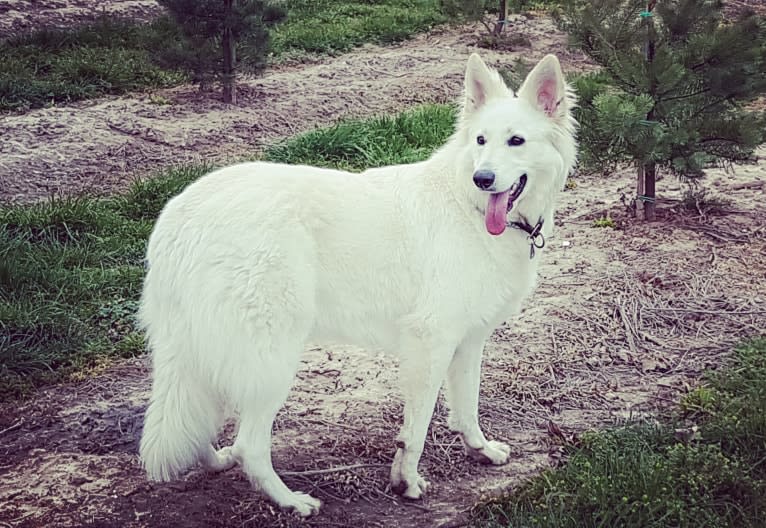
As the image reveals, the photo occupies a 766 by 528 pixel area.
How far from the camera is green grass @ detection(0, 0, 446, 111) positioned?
25.2 ft

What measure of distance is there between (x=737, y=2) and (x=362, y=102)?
7900mm

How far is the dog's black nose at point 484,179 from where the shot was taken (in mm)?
2953

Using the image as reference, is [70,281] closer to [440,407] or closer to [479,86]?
[440,407]

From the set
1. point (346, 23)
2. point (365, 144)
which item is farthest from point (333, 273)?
point (346, 23)

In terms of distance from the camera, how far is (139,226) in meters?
5.55

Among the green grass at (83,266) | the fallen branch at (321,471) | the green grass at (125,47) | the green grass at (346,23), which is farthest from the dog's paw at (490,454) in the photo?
the green grass at (346,23)

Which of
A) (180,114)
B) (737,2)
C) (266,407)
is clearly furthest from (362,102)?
(737,2)

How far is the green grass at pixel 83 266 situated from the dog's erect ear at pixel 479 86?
7.61 feet

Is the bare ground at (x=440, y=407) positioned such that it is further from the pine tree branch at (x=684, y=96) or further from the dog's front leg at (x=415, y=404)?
the pine tree branch at (x=684, y=96)

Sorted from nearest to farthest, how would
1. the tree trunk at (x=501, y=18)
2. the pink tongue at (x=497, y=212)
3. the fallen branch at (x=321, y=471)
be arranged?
the pink tongue at (x=497, y=212), the fallen branch at (x=321, y=471), the tree trunk at (x=501, y=18)

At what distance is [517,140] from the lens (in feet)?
10.0

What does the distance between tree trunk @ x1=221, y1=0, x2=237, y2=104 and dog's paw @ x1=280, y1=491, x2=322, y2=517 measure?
5.73m

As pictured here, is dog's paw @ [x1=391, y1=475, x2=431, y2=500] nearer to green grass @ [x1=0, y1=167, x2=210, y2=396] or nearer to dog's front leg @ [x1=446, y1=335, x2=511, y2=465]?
dog's front leg @ [x1=446, y1=335, x2=511, y2=465]

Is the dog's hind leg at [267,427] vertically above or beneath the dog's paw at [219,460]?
above
